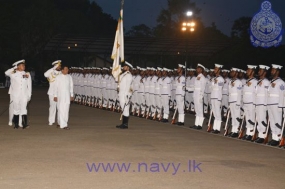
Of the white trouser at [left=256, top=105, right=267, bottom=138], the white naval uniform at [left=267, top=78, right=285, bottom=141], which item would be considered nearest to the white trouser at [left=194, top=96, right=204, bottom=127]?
the white trouser at [left=256, top=105, right=267, bottom=138]

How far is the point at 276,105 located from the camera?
664 inches

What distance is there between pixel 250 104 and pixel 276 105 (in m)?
1.60

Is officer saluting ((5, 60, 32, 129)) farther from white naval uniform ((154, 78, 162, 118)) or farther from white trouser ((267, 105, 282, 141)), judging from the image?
white trouser ((267, 105, 282, 141))

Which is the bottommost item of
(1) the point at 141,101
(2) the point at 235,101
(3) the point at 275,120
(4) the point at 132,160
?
(4) the point at 132,160

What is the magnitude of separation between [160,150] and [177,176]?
3663 millimetres

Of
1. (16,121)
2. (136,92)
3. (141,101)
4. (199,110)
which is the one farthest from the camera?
(136,92)

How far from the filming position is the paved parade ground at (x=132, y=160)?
10.5 m

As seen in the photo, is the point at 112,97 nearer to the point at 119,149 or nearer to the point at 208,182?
the point at 119,149

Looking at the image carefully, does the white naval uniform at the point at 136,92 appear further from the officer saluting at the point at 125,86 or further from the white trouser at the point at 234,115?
the white trouser at the point at 234,115

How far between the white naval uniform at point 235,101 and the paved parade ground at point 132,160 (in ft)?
2.38

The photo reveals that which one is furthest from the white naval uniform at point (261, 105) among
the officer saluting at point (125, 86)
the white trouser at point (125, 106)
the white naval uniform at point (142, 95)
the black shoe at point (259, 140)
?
the white naval uniform at point (142, 95)

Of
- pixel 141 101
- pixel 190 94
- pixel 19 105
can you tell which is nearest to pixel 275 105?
pixel 19 105

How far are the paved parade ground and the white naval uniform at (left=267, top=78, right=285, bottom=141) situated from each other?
2.41ft

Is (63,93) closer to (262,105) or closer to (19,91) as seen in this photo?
(19,91)
